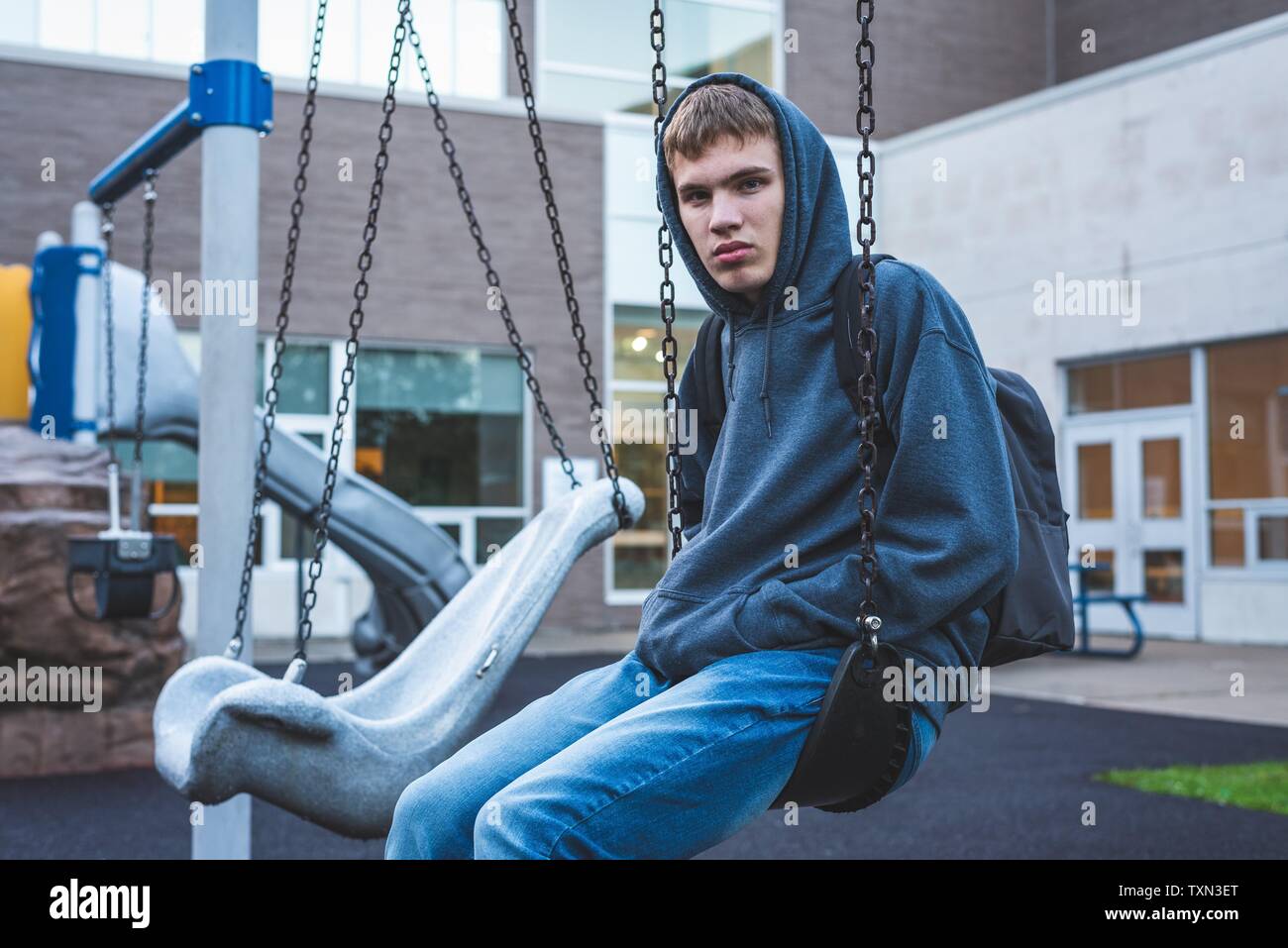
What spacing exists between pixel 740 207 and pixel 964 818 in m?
4.07

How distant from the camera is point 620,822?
6.31 ft

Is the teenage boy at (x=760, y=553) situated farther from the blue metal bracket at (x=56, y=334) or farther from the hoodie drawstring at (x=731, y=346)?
the blue metal bracket at (x=56, y=334)

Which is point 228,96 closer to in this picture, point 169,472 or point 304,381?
point 169,472

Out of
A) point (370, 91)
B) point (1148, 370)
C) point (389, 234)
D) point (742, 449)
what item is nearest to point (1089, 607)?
point (1148, 370)

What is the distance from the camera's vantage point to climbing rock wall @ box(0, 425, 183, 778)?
22.3ft

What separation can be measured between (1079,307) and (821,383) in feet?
41.6

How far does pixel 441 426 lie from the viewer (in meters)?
14.7

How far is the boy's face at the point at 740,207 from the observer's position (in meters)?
2.21

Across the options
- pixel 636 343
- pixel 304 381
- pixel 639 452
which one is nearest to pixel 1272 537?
pixel 639 452

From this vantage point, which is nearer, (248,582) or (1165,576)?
(248,582)

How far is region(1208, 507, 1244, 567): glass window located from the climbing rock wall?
9.92m

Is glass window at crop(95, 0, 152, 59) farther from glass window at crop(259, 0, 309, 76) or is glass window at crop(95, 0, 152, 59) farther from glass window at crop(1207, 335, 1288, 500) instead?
glass window at crop(1207, 335, 1288, 500)
